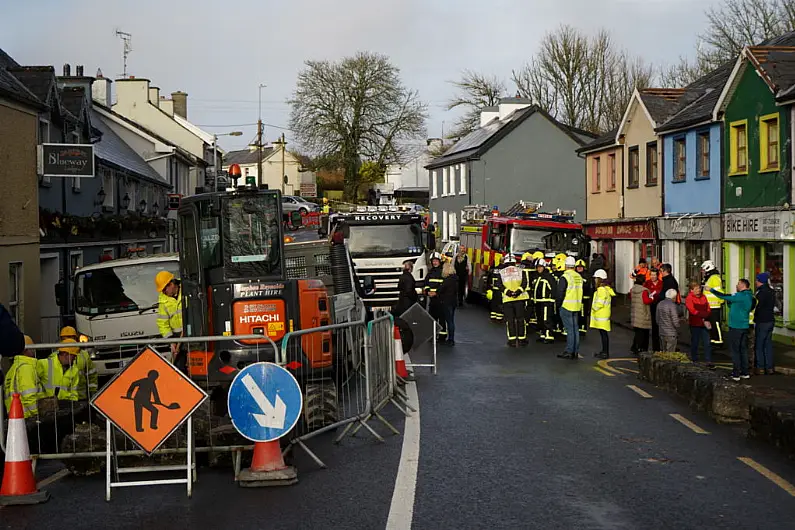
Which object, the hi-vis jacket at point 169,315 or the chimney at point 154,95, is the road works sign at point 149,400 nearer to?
the hi-vis jacket at point 169,315

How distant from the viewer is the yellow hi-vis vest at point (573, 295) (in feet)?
63.2

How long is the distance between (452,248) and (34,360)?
2925 cm

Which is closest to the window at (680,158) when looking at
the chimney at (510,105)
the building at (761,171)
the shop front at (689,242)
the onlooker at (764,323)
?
the shop front at (689,242)

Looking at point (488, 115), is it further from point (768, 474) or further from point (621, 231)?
point (768, 474)

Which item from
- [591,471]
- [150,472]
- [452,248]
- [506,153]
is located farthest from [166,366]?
[506,153]

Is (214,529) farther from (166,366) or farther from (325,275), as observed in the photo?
(325,275)

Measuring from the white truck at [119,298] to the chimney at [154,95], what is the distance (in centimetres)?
4353

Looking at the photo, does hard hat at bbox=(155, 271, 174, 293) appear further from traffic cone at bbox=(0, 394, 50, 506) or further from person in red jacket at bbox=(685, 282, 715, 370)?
person in red jacket at bbox=(685, 282, 715, 370)

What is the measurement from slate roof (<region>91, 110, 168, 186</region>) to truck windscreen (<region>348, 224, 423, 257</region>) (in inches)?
352

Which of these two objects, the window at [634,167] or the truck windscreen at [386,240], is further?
the window at [634,167]

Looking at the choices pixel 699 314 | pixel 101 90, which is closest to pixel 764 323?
pixel 699 314

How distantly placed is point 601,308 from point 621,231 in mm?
16841

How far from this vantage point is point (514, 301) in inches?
827

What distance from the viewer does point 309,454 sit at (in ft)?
32.7
